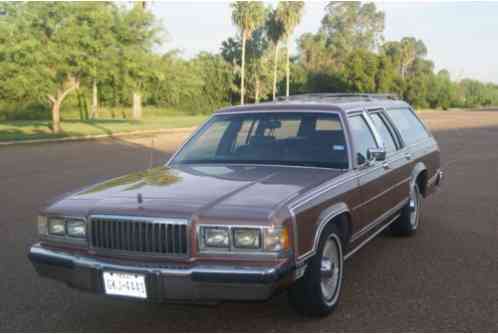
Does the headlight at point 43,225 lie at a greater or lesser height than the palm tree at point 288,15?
lesser

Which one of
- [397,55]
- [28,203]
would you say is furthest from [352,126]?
[397,55]

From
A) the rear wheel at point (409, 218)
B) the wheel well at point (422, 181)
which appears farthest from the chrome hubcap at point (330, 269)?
the wheel well at point (422, 181)

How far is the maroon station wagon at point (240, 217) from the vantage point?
3.63m

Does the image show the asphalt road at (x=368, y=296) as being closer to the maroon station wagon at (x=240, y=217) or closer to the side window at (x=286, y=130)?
the maroon station wagon at (x=240, y=217)

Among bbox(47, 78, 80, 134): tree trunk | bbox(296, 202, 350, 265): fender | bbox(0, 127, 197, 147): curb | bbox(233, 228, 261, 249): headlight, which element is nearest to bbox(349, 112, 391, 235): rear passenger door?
bbox(296, 202, 350, 265): fender

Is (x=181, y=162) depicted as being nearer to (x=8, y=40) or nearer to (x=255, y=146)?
(x=255, y=146)

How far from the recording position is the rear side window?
21.8ft

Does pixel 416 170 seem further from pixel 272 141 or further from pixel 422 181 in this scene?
pixel 272 141

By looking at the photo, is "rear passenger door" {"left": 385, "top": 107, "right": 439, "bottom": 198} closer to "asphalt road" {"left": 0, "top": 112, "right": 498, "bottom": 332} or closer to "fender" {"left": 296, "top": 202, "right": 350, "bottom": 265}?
"asphalt road" {"left": 0, "top": 112, "right": 498, "bottom": 332}

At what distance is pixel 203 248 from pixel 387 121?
10.9ft

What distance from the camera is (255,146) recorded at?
17.4 ft

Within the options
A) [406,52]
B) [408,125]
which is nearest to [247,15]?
[406,52]

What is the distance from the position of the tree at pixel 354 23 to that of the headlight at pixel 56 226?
99.5 meters

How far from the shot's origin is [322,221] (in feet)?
13.4
